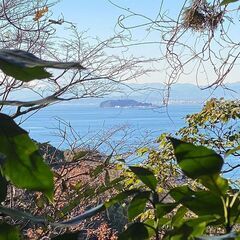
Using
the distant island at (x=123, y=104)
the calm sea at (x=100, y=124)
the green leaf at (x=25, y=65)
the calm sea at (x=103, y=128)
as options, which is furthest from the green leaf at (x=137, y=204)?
the distant island at (x=123, y=104)

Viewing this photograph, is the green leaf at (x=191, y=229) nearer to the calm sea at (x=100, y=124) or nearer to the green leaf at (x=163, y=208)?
the green leaf at (x=163, y=208)

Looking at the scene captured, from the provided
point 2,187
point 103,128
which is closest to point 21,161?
point 2,187

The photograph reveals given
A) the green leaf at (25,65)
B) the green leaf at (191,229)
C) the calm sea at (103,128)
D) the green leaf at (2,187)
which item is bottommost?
the calm sea at (103,128)

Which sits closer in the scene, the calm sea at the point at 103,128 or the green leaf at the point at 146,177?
the green leaf at the point at 146,177

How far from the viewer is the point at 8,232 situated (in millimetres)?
300

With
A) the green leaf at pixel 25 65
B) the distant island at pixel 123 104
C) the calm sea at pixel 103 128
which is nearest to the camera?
the green leaf at pixel 25 65

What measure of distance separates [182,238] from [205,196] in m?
0.03

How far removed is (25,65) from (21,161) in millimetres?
60

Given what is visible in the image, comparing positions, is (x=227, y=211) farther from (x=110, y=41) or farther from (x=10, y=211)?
(x=110, y=41)

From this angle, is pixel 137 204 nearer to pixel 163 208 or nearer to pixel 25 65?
pixel 163 208

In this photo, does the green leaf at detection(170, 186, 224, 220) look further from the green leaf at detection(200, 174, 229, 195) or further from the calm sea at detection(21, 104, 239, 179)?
the calm sea at detection(21, 104, 239, 179)

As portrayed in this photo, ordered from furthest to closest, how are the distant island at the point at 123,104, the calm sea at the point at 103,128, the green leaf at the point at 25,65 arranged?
the distant island at the point at 123,104, the calm sea at the point at 103,128, the green leaf at the point at 25,65

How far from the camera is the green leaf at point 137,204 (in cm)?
35

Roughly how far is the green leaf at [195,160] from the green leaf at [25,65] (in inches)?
3.9
